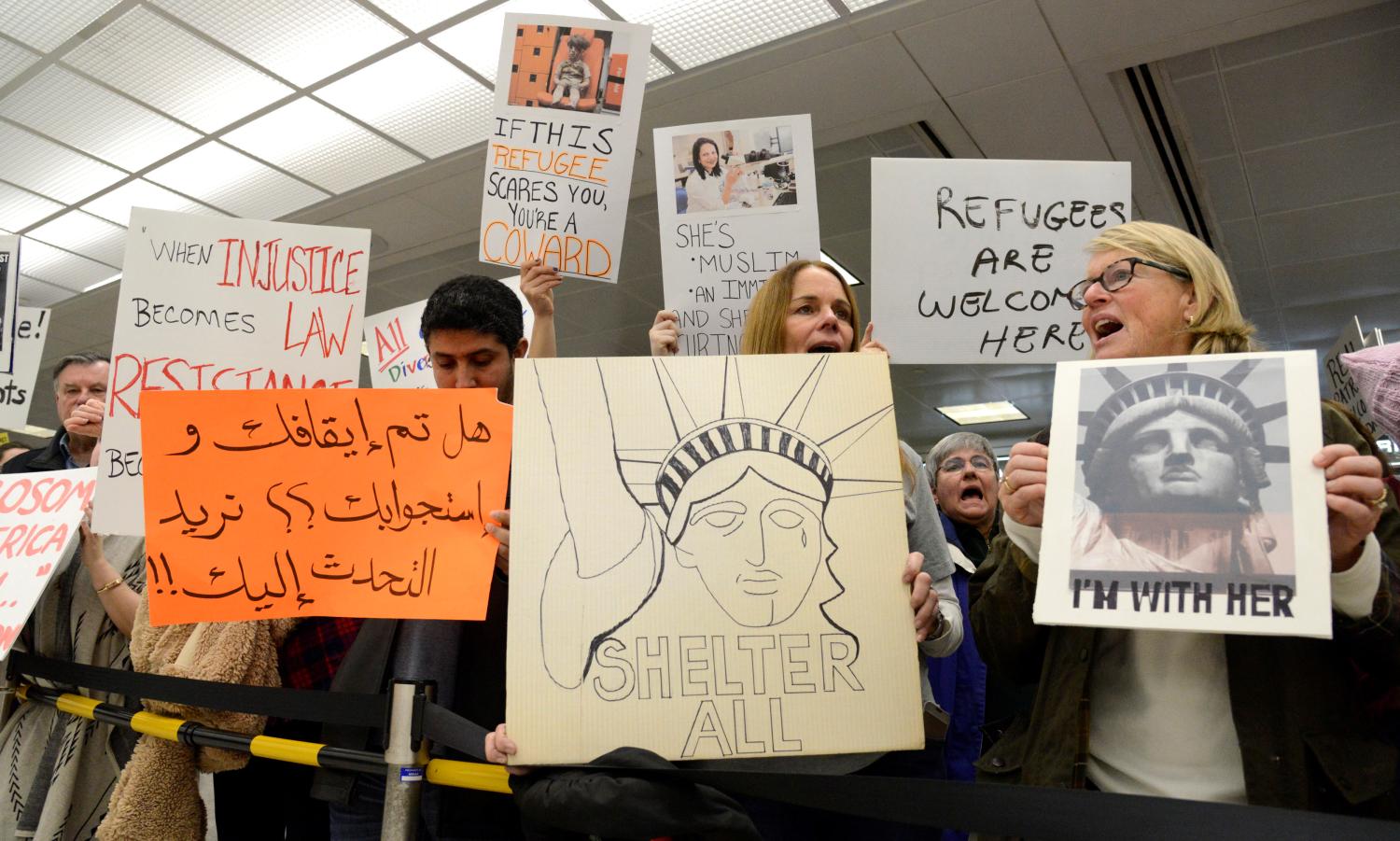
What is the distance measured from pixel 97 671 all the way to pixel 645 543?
54.1 inches

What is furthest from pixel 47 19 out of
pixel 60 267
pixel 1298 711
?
pixel 1298 711

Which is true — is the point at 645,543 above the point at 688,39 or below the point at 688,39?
below

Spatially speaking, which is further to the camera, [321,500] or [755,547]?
[321,500]

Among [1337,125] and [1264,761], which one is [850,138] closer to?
[1337,125]

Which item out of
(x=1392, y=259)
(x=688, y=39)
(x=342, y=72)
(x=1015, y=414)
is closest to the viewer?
(x=688, y=39)

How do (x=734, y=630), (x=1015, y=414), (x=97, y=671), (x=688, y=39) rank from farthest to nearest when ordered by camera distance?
(x=1015, y=414) < (x=688, y=39) < (x=97, y=671) < (x=734, y=630)

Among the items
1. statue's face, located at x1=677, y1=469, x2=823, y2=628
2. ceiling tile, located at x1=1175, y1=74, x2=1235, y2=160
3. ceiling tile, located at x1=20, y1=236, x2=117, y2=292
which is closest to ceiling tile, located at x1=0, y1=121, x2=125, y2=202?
ceiling tile, located at x1=20, y1=236, x2=117, y2=292

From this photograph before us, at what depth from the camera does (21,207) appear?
6.18m

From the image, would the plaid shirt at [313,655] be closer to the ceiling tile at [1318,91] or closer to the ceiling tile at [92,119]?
the ceiling tile at [92,119]

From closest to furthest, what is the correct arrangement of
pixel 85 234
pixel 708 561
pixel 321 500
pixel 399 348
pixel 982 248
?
1. pixel 708 561
2. pixel 321 500
3. pixel 982 248
4. pixel 399 348
5. pixel 85 234

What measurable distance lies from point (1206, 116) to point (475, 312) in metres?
4.62

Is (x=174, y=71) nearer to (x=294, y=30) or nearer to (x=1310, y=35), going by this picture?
(x=294, y=30)

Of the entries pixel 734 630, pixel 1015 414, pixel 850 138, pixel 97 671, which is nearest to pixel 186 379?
pixel 97 671

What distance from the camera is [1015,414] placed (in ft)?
36.9
